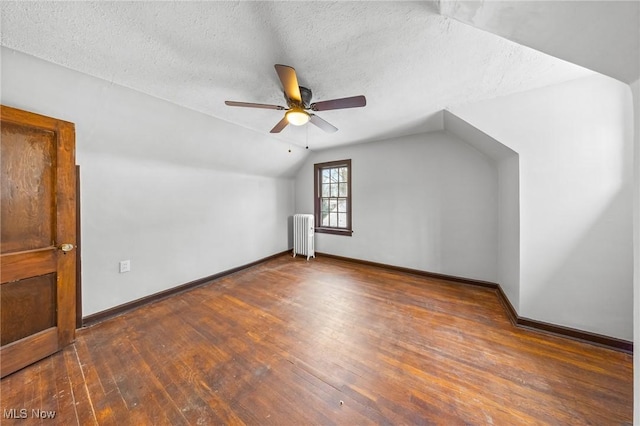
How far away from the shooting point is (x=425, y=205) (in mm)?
3432

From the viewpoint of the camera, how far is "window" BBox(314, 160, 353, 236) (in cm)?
430

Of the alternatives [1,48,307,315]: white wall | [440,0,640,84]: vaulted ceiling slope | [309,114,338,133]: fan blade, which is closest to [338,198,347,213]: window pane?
[1,48,307,315]: white wall

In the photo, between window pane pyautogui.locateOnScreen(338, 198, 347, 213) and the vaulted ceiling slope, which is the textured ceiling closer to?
the vaulted ceiling slope

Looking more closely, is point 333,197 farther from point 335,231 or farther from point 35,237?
point 35,237

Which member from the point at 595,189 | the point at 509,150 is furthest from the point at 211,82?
the point at 595,189

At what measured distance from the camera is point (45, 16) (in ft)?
4.00

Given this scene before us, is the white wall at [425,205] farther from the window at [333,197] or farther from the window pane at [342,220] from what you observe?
the window pane at [342,220]

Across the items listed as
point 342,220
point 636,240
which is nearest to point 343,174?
point 342,220

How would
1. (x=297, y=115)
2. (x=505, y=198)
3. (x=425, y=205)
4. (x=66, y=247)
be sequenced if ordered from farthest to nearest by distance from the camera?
(x=425, y=205) → (x=505, y=198) → (x=297, y=115) → (x=66, y=247)

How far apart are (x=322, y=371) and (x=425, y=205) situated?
289cm

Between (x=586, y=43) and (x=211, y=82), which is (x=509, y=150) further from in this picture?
(x=211, y=82)

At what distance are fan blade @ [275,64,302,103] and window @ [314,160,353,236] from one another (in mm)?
2609

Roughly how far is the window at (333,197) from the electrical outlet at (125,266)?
316 cm

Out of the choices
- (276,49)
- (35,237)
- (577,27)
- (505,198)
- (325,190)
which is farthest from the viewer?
(325,190)
